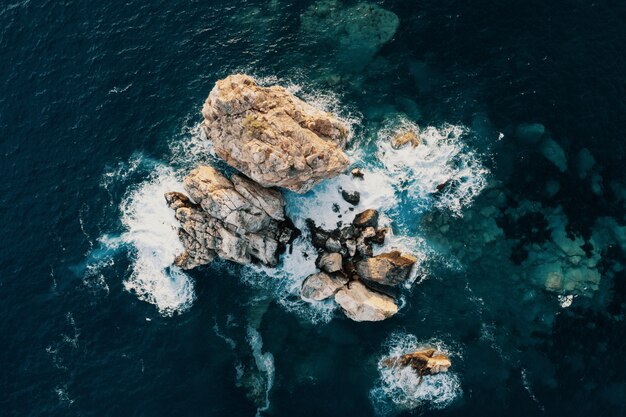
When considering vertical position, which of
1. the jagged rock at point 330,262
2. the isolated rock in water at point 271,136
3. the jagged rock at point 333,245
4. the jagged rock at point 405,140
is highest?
the isolated rock in water at point 271,136

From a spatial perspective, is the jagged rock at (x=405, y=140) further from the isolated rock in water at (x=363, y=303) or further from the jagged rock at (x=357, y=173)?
the isolated rock in water at (x=363, y=303)

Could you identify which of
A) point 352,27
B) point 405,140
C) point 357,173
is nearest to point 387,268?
point 357,173

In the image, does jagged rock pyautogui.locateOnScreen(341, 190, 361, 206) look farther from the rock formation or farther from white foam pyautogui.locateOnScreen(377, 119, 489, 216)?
the rock formation

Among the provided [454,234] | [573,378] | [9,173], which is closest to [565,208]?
[454,234]

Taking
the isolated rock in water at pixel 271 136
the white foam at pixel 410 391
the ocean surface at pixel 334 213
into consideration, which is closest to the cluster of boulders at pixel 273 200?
the isolated rock in water at pixel 271 136

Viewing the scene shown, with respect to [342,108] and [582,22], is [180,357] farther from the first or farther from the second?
[582,22]

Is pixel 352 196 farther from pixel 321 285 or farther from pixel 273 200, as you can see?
pixel 321 285
